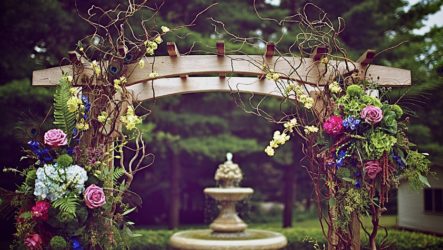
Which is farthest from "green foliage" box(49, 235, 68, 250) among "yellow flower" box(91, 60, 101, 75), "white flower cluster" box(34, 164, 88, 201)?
"yellow flower" box(91, 60, 101, 75)

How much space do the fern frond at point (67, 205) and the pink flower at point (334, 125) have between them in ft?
6.05

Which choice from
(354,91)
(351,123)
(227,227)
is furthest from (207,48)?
(351,123)

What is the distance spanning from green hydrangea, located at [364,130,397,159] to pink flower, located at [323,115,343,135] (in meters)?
0.22

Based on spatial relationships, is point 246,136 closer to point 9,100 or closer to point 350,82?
point 9,100

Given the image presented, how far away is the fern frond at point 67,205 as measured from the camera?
330 centimetres

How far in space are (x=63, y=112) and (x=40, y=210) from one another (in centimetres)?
72

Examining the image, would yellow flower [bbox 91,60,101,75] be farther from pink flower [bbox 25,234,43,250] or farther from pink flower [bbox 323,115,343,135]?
pink flower [bbox 323,115,343,135]

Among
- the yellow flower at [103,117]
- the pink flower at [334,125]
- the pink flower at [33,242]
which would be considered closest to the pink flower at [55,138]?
the yellow flower at [103,117]

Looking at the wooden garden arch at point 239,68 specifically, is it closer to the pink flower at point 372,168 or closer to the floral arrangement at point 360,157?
the floral arrangement at point 360,157

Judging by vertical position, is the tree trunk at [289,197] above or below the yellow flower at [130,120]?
below

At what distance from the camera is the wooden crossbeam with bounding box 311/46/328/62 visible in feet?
12.9

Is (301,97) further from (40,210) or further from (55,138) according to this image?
(40,210)

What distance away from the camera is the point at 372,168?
137 inches

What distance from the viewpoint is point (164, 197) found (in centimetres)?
1638
